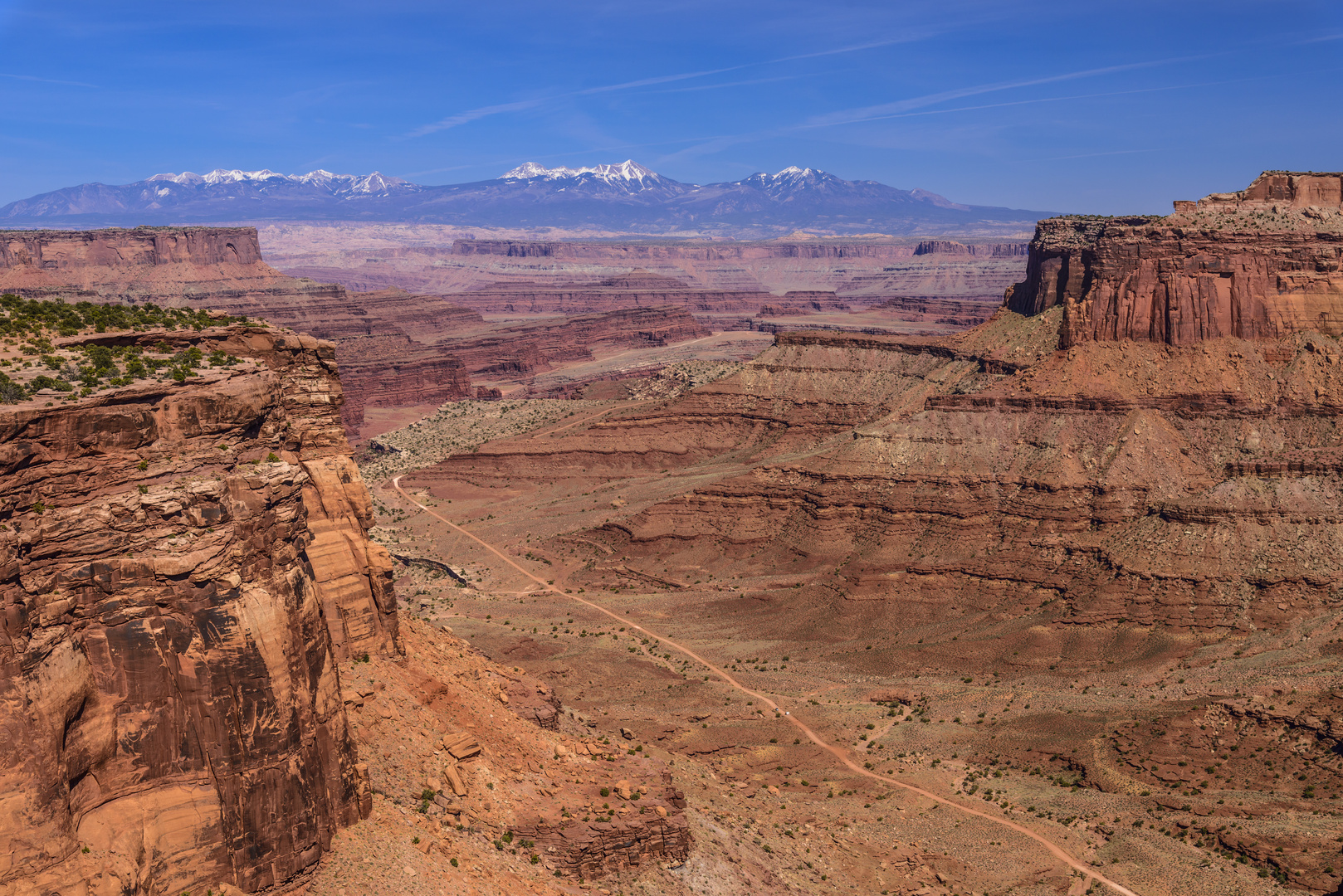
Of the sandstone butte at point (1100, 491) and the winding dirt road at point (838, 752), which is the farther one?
the sandstone butte at point (1100, 491)

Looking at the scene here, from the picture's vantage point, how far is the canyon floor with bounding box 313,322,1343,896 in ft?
118

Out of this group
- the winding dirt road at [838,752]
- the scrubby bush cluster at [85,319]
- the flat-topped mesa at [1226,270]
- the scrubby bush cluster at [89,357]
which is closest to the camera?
the scrubby bush cluster at [89,357]

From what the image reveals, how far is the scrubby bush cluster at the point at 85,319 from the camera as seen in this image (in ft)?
78.7

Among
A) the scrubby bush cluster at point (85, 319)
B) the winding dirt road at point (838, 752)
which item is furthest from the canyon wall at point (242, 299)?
the scrubby bush cluster at point (85, 319)

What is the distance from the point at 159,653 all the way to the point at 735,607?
53.6 meters

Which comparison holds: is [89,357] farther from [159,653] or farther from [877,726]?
[877,726]

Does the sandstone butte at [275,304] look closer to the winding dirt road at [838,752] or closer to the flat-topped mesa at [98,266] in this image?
the flat-topped mesa at [98,266]

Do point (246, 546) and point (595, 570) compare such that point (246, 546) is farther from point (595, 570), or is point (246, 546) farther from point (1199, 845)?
point (595, 570)

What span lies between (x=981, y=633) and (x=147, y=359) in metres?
50.7

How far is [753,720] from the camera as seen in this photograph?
171 ft

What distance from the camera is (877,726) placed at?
2041 inches

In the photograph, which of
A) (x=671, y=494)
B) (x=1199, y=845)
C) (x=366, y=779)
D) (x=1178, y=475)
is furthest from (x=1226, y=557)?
(x=366, y=779)

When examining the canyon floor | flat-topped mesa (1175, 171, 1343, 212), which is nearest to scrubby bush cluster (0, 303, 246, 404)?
the canyon floor

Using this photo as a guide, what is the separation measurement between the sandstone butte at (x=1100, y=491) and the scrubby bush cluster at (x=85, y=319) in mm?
38189
